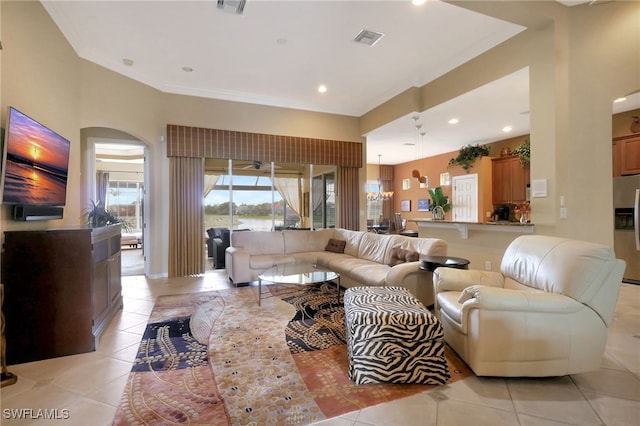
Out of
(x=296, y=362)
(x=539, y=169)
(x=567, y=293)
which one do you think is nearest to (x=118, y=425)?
(x=296, y=362)

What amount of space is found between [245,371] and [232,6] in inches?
142

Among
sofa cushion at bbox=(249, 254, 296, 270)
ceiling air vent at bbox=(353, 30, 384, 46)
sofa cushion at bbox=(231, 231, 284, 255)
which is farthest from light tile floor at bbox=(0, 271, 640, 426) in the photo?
ceiling air vent at bbox=(353, 30, 384, 46)

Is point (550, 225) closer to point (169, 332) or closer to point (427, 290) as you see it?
point (427, 290)

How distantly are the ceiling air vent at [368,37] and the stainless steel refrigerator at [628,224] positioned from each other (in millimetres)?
4698

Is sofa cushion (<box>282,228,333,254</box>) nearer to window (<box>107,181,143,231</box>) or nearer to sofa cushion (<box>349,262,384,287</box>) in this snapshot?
sofa cushion (<box>349,262,384,287</box>)

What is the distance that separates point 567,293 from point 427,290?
157 centimetres

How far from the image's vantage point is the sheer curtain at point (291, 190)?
6673 mm

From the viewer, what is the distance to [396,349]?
2.04 m

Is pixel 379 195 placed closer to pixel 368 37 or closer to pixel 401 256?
pixel 401 256

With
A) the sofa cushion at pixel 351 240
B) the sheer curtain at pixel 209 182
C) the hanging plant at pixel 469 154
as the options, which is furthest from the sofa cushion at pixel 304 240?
the hanging plant at pixel 469 154

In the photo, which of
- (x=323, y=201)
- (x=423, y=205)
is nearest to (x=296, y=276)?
(x=323, y=201)

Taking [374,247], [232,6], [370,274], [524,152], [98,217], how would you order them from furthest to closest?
[524,152] → [374,247] → [370,274] → [98,217] → [232,6]

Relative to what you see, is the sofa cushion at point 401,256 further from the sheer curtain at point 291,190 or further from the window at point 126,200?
the window at point 126,200

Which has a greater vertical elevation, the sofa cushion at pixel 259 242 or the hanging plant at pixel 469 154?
the hanging plant at pixel 469 154
